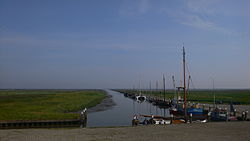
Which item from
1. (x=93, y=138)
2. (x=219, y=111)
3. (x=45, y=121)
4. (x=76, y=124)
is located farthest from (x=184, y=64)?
(x=93, y=138)

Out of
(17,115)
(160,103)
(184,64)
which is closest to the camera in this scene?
(17,115)

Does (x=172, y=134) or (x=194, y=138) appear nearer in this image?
(x=194, y=138)

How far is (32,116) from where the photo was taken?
44.5 metres

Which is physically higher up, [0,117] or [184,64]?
[184,64]

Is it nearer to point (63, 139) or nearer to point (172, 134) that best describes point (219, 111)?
point (172, 134)

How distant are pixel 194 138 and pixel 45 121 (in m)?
26.6

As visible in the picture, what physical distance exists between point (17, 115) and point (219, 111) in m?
35.1

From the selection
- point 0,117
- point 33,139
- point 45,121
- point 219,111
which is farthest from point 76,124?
point 219,111

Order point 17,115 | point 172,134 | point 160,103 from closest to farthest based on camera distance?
point 172,134 → point 17,115 → point 160,103

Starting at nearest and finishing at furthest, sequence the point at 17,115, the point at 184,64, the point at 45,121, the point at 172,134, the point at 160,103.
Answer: the point at 172,134
the point at 45,121
the point at 17,115
the point at 184,64
the point at 160,103

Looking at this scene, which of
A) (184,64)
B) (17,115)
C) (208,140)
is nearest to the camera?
(208,140)

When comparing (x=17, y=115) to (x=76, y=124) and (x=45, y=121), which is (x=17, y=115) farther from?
(x=76, y=124)

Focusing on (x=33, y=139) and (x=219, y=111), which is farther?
(x=219, y=111)

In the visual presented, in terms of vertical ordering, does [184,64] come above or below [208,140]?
above
